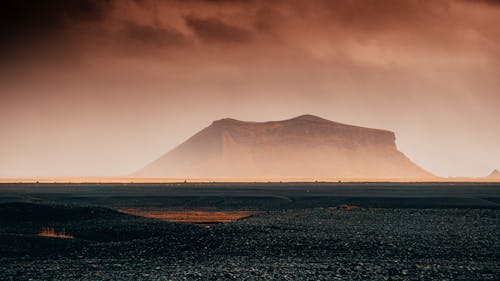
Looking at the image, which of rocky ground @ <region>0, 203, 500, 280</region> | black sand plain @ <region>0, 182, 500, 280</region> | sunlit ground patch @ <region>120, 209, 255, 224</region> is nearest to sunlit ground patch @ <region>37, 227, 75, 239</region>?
rocky ground @ <region>0, 203, 500, 280</region>

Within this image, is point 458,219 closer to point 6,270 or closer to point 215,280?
point 215,280

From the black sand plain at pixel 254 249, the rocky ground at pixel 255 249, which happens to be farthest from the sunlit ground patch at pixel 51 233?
the black sand plain at pixel 254 249

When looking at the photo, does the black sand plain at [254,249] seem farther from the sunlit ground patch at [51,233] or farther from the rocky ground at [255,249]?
the sunlit ground patch at [51,233]

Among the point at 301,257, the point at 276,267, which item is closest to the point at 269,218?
the point at 301,257

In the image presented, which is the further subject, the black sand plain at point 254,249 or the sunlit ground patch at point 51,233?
the sunlit ground patch at point 51,233

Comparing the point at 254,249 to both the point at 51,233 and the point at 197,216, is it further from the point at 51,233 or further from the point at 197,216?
the point at 197,216

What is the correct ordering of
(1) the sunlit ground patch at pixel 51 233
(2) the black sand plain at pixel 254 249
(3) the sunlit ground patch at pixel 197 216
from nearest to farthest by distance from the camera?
(2) the black sand plain at pixel 254 249, (1) the sunlit ground patch at pixel 51 233, (3) the sunlit ground patch at pixel 197 216

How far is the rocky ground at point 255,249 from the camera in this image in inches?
908

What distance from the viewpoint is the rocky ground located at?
23062 mm

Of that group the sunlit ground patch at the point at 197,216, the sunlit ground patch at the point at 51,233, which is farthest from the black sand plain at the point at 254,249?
the sunlit ground patch at the point at 197,216

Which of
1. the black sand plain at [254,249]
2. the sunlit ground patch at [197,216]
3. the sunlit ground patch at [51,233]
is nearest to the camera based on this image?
the black sand plain at [254,249]

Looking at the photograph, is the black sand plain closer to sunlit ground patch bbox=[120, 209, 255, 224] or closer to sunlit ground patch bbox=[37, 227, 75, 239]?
sunlit ground patch bbox=[37, 227, 75, 239]

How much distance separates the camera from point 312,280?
70.5ft

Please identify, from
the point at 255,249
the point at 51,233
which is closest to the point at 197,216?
the point at 51,233
